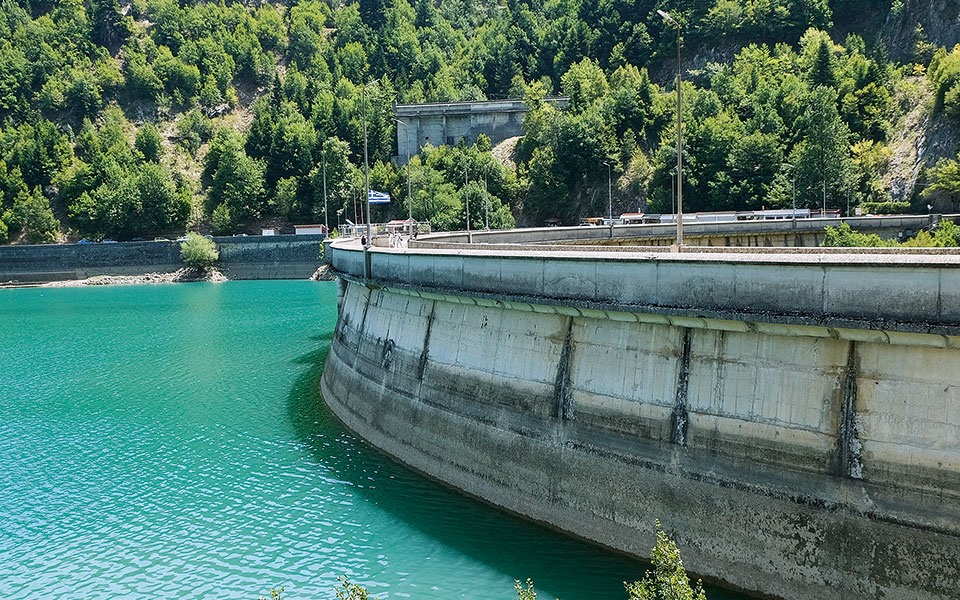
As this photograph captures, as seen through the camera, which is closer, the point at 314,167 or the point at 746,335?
the point at 746,335

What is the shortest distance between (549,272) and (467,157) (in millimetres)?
93443

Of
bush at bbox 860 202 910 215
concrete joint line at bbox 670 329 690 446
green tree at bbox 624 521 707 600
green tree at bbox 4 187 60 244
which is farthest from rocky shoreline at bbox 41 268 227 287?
green tree at bbox 624 521 707 600

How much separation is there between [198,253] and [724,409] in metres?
102

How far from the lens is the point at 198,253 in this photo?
4304 inches

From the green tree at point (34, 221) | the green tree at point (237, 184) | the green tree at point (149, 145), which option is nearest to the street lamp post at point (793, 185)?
the green tree at point (237, 184)

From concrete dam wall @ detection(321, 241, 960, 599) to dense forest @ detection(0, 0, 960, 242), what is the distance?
4586 cm

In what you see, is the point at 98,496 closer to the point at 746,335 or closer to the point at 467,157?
the point at 746,335

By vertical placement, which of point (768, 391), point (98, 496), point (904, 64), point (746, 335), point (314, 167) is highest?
point (904, 64)

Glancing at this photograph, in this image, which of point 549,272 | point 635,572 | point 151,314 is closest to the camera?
point 635,572

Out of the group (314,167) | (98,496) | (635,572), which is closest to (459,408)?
(635,572)

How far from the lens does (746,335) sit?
19.1 meters

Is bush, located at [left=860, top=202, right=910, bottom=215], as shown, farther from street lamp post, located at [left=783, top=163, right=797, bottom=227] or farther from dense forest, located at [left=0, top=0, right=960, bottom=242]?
street lamp post, located at [left=783, top=163, right=797, bottom=227]

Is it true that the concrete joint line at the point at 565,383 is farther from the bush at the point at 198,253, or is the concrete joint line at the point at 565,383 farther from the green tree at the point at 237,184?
the green tree at the point at 237,184

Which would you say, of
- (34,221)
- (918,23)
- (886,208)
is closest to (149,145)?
(34,221)
